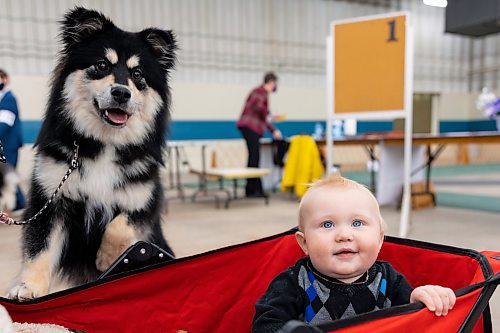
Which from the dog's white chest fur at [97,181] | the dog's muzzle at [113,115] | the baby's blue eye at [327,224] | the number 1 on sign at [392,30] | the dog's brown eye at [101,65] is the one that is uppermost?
the number 1 on sign at [392,30]

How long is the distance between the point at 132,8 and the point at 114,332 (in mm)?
6673

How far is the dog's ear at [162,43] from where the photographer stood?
129cm

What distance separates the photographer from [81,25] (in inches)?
→ 46.5

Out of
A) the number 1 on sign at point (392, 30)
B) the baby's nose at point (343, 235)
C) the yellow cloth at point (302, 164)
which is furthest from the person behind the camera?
the yellow cloth at point (302, 164)

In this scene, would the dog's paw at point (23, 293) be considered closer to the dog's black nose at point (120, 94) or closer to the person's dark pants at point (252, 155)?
the dog's black nose at point (120, 94)

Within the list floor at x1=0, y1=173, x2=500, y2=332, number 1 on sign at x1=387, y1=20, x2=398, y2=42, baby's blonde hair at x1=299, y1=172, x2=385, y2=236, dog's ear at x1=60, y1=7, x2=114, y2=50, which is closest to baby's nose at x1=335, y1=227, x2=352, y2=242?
baby's blonde hair at x1=299, y1=172, x2=385, y2=236

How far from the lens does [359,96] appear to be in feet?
9.32

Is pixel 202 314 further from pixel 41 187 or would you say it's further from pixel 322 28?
pixel 322 28

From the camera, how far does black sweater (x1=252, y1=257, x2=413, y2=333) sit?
36.7 inches

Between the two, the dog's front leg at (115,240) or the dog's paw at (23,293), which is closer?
the dog's paw at (23,293)

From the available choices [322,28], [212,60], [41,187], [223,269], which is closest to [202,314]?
[223,269]

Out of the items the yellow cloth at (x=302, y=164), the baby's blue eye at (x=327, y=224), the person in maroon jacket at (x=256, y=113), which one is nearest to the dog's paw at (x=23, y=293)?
the baby's blue eye at (x=327, y=224)

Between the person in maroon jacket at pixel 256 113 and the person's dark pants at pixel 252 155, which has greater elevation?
the person in maroon jacket at pixel 256 113

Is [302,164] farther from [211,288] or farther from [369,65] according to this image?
[211,288]
